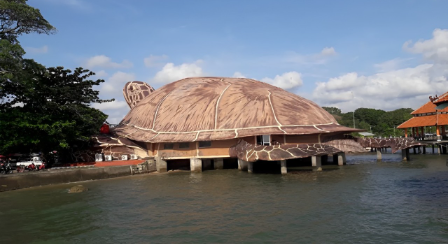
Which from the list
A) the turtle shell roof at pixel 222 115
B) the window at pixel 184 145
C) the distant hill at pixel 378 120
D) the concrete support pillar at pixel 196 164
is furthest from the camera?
the distant hill at pixel 378 120

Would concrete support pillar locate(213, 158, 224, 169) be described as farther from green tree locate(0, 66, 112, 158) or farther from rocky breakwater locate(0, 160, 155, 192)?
green tree locate(0, 66, 112, 158)

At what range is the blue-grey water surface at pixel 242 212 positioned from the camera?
13.3 metres

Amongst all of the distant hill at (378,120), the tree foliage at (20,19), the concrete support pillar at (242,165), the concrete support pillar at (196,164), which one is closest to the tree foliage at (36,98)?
the tree foliage at (20,19)

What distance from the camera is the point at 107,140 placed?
38.5 meters

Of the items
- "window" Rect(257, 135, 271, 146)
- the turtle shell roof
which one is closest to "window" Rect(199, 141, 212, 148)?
the turtle shell roof

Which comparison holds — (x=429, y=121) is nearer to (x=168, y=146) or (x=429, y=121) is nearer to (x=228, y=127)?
(x=228, y=127)

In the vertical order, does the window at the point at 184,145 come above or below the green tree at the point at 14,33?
below

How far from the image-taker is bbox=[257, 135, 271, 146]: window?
35.4 m

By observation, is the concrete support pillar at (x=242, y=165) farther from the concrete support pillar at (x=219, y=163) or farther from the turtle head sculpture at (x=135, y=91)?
the turtle head sculpture at (x=135, y=91)

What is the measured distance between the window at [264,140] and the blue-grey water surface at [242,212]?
9.03 meters

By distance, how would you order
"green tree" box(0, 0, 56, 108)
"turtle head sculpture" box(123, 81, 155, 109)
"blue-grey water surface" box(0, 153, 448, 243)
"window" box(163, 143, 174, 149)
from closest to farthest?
1. "blue-grey water surface" box(0, 153, 448, 243)
2. "green tree" box(0, 0, 56, 108)
3. "window" box(163, 143, 174, 149)
4. "turtle head sculpture" box(123, 81, 155, 109)

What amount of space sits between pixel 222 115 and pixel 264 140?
5304mm

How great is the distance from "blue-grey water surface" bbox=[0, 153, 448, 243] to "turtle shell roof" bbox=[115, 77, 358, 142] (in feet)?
30.6

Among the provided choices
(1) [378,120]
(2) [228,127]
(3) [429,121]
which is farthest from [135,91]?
(1) [378,120]
